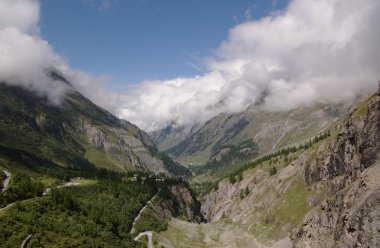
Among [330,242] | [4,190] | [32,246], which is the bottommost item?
[330,242]

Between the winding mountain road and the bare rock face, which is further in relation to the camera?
the bare rock face

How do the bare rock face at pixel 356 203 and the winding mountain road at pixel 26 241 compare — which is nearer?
the winding mountain road at pixel 26 241

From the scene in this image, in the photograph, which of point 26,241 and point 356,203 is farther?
point 356,203

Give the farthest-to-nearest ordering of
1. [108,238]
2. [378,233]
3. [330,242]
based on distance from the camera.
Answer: [108,238], [330,242], [378,233]

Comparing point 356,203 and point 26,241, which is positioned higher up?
point 26,241

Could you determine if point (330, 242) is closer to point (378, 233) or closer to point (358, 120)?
point (378, 233)

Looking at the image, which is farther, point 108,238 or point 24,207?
point 108,238

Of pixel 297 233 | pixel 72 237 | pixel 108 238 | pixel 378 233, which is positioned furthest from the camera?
pixel 297 233

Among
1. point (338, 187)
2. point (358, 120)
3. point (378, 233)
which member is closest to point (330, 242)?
point (378, 233)
